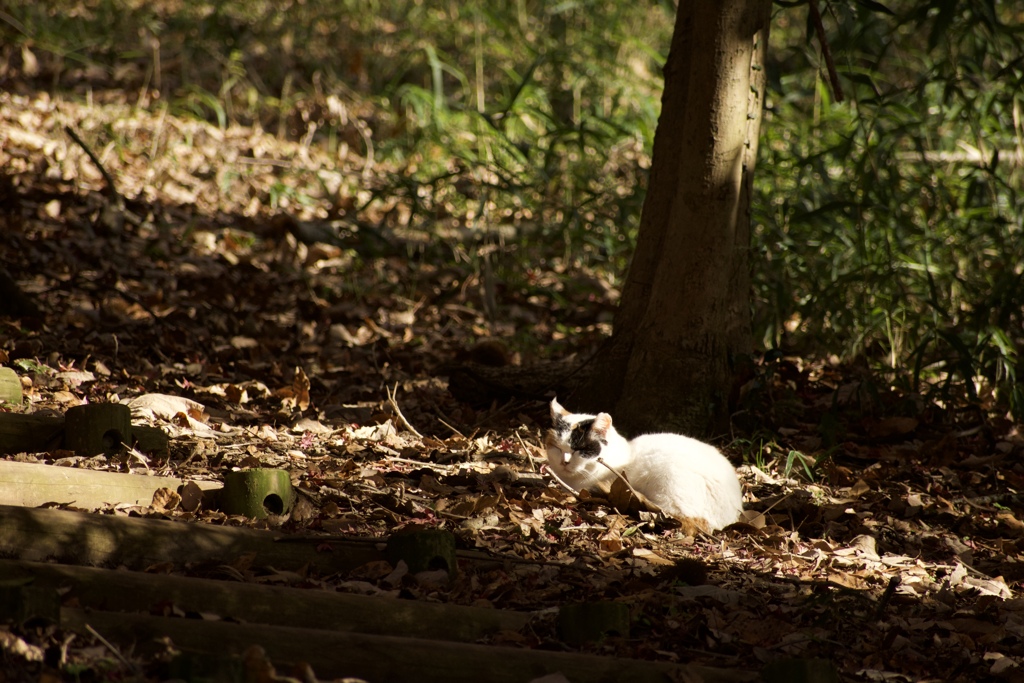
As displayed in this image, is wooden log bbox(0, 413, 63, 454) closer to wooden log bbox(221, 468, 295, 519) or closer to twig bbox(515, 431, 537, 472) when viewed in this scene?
wooden log bbox(221, 468, 295, 519)

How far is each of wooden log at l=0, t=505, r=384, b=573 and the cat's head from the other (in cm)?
103

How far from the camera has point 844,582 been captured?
3.02 metres

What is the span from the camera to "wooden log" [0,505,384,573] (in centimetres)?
229

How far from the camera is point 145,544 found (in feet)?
7.87

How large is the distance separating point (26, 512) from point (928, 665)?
2505mm

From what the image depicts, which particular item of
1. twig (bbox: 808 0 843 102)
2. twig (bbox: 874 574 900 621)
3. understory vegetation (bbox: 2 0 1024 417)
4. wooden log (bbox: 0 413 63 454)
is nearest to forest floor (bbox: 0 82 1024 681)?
twig (bbox: 874 574 900 621)

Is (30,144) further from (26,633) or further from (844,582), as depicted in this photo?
(844,582)

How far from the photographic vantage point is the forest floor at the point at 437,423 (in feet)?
8.84

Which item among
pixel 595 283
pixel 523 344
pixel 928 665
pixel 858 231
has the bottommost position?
pixel 928 665

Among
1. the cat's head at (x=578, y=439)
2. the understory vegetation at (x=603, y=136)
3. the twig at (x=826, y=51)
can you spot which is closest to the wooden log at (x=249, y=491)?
the cat's head at (x=578, y=439)

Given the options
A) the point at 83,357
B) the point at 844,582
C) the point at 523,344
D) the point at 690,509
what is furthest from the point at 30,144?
the point at 844,582

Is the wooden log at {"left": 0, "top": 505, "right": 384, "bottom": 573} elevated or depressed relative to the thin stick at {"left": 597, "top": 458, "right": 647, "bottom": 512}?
depressed

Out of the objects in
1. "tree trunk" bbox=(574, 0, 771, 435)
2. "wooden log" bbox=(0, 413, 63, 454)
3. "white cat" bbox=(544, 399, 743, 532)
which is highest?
"tree trunk" bbox=(574, 0, 771, 435)

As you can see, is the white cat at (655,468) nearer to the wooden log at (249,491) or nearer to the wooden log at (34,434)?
the wooden log at (249,491)
